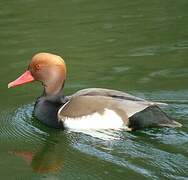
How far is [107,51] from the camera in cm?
912

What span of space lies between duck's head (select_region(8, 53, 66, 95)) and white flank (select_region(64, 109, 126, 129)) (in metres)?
0.53

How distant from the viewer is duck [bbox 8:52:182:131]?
20.0 feet

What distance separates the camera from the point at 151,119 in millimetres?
6086

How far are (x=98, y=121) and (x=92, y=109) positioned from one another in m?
0.13

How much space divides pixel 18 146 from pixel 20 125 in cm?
49

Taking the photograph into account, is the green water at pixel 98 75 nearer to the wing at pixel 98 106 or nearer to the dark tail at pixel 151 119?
the dark tail at pixel 151 119

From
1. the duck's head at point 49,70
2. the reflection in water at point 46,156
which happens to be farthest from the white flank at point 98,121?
the duck's head at point 49,70

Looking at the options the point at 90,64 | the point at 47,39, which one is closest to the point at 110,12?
the point at 47,39

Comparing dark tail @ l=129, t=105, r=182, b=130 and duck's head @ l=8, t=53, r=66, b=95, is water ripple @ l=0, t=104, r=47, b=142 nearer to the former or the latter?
duck's head @ l=8, t=53, r=66, b=95

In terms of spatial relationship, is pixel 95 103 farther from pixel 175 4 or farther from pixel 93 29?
pixel 175 4

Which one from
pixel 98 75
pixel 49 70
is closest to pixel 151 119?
pixel 49 70

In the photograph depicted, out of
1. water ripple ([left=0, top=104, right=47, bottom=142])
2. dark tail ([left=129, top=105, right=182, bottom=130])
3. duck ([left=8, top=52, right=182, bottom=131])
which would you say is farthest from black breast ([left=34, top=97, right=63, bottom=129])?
dark tail ([left=129, top=105, right=182, bottom=130])

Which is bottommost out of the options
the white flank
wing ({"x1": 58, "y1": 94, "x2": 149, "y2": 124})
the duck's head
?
the white flank

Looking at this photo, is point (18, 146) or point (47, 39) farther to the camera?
point (47, 39)
